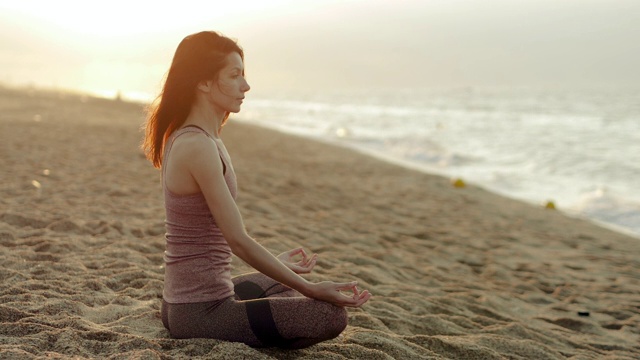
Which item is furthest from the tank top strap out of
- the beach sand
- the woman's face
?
the beach sand

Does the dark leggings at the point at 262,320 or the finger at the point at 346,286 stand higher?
the finger at the point at 346,286

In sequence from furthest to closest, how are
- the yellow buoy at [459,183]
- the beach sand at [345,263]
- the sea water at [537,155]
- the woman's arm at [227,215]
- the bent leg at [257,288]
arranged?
1. the yellow buoy at [459,183]
2. the sea water at [537,155]
3. the beach sand at [345,263]
4. the bent leg at [257,288]
5. the woman's arm at [227,215]

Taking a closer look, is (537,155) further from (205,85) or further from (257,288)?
(205,85)

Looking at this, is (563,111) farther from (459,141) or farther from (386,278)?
(386,278)

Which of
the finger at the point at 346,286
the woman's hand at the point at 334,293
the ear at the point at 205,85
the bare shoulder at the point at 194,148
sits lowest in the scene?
the woman's hand at the point at 334,293

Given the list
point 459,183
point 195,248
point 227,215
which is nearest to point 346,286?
point 227,215

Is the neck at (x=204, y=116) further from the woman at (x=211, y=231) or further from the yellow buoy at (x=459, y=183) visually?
the yellow buoy at (x=459, y=183)

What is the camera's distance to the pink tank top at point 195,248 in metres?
2.43

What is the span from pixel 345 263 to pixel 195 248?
7.76ft

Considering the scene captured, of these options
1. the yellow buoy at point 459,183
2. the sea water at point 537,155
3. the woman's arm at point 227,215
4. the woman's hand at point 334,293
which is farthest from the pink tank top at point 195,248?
the yellow buoy at point 459,183

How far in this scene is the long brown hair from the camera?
92.5 inches

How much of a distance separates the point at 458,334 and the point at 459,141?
616 inches

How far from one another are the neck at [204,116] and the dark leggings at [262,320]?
73 cm

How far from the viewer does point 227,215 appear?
2.32 meters
